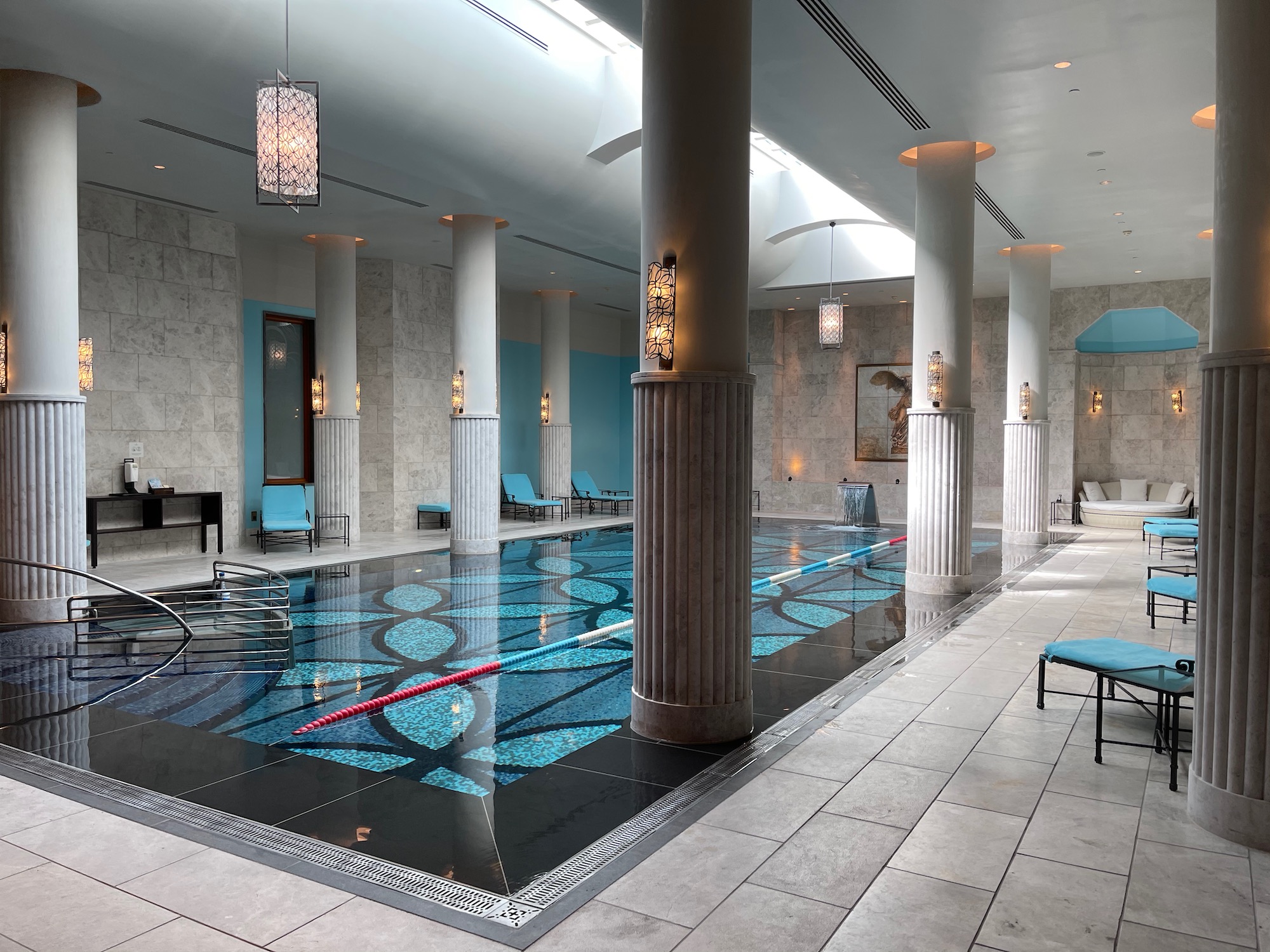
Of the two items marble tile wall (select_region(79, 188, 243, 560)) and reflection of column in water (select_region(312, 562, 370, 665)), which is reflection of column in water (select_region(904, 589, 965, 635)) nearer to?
reflection of column in water (select_region(312, 562, 370, 665))

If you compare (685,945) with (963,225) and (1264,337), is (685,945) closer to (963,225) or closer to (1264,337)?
(1264,337)

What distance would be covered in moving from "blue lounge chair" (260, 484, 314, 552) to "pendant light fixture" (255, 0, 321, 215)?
8.06 metres

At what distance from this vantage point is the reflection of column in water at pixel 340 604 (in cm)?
730

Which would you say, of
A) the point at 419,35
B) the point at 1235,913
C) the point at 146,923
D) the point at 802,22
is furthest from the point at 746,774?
the point at 419,35

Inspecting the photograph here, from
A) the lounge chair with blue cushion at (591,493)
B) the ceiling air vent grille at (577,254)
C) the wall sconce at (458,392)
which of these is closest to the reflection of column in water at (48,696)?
the wall sconce at (458,392)

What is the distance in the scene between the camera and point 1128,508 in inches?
700

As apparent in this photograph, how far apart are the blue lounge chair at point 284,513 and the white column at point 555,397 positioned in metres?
6.12

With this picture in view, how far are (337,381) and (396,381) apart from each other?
2036 millimetres

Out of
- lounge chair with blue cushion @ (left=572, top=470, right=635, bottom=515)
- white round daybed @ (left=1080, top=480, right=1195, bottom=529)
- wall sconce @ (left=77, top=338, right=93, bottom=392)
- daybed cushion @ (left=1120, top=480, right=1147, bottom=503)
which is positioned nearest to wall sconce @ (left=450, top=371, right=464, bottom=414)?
wall sconce @ (left=77, top=338, right=93, bottom=392)

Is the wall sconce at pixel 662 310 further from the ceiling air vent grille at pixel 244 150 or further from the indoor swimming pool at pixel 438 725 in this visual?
the ceiling air vent grille at pixel 244 150

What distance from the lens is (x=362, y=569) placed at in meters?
11.9

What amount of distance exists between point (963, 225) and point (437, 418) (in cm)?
1088

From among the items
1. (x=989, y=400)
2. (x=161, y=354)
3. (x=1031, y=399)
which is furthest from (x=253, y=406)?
(x=989, y=400)

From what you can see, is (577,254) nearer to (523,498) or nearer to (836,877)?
(523,498)
